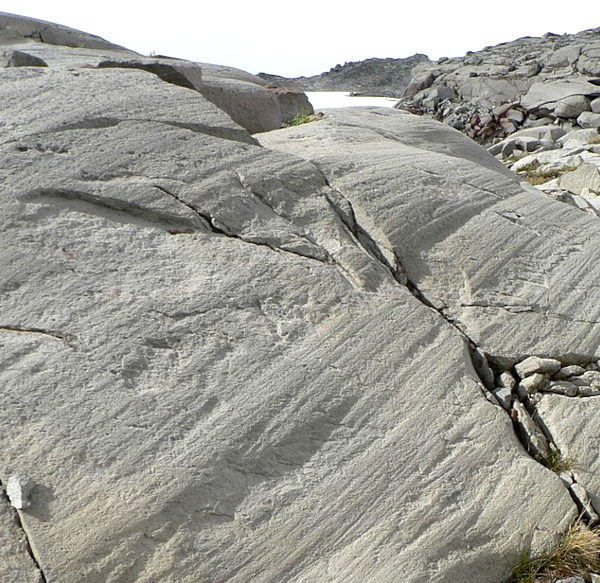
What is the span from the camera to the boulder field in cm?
295

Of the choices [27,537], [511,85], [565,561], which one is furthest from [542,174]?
[511,85]

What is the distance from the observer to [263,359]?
3.50 meters

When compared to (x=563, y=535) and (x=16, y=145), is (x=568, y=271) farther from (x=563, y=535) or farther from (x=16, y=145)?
(x=16, y=145)

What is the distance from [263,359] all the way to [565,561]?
5.71 feet

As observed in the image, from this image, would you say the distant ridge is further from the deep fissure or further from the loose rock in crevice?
the loose rock in crevice

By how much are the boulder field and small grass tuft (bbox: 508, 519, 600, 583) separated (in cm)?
5

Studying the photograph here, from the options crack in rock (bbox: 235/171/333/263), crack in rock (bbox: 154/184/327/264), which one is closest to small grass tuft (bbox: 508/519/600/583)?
crack in rock (bbox: 154/184/327/264)

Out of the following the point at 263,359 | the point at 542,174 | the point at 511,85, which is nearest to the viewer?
the point at 263,359

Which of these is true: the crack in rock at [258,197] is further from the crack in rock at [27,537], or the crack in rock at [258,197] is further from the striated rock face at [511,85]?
the striated rock face at [511,85]

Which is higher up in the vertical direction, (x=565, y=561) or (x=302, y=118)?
(x=302, y=118)

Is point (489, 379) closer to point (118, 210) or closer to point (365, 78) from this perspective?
point (118, 210)

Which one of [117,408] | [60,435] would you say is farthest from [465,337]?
[60,435]

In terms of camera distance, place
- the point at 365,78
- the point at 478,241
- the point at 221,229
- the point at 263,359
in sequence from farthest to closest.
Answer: the point at 365,78, the point at 478,241, the point at 221,229, the point at 263,359

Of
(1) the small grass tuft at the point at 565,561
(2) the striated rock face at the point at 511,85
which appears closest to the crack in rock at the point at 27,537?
(1) the small grass tuft at the point at 565,561
